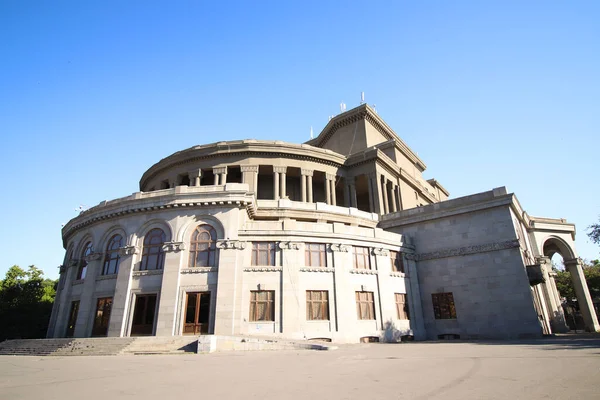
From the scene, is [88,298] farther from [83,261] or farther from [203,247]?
[203,247]

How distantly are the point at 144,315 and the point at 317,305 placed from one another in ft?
36.8

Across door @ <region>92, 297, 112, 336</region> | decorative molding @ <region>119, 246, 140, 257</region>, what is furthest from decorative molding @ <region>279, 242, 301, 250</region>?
door @ <region>92, 297, 112, 336</region>

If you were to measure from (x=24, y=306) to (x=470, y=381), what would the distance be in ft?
158

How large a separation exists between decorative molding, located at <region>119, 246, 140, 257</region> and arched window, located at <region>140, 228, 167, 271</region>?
52 cm

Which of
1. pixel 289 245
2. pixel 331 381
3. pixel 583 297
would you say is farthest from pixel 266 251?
pixel 583 297

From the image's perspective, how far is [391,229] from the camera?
31406 millimetres

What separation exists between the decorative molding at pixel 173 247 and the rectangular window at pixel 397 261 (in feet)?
52.6

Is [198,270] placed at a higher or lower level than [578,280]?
lower

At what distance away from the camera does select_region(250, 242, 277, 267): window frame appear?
23000mm

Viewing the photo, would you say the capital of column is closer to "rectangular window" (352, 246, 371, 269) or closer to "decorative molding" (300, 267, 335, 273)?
"rectangular window" (352, 246, 371, 269)

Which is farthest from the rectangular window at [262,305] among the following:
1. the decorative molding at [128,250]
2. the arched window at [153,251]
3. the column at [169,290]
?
the decorative molding at [128,250]

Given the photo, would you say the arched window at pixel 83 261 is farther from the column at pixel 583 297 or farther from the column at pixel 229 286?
the column at pixel 583 297

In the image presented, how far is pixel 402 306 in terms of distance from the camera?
2688cm

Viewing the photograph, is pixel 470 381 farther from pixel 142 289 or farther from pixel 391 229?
pixel 391 229
